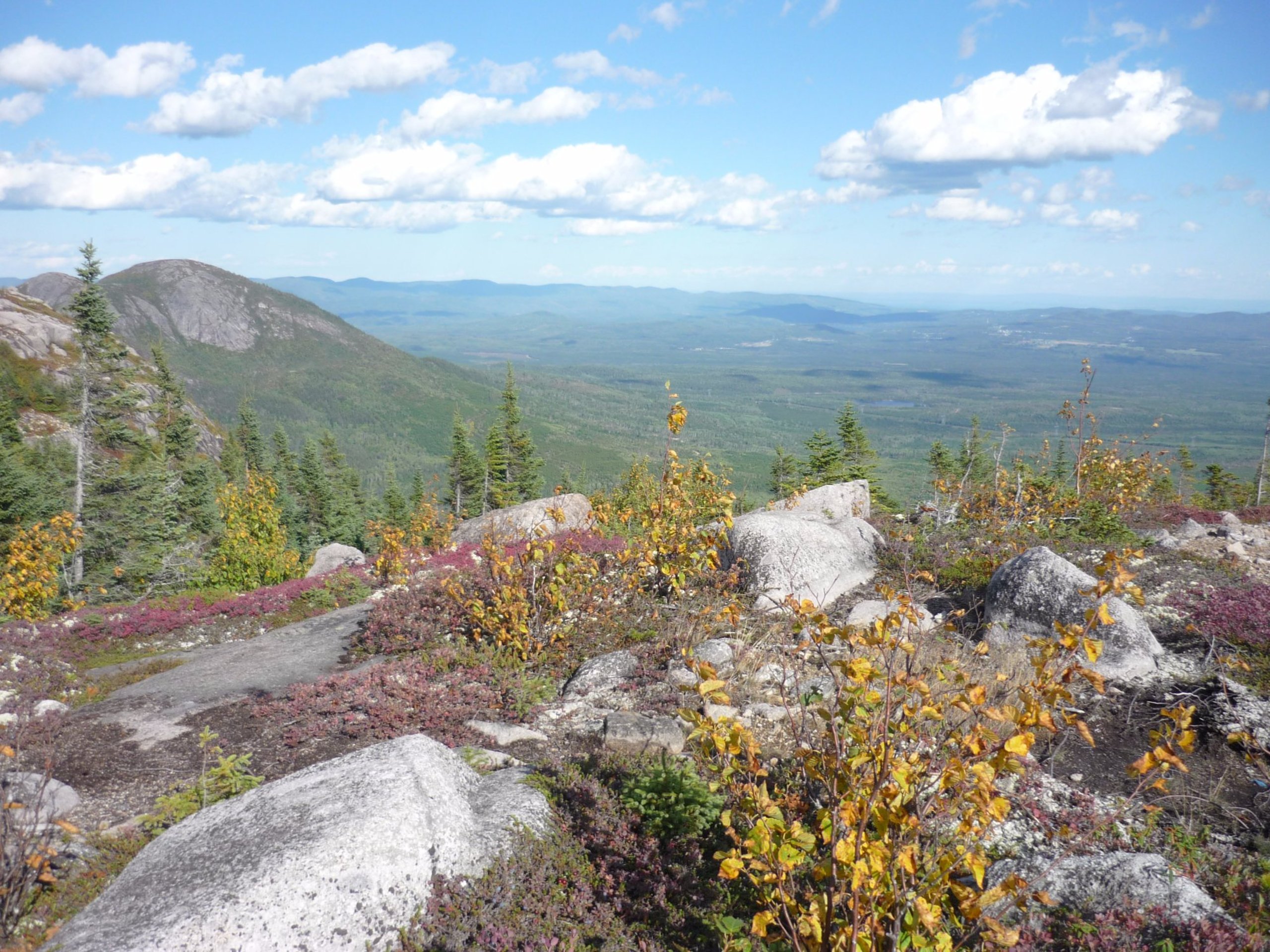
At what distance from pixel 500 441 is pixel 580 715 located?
4385cm

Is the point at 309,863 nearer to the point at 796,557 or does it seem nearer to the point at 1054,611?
the point at 796,557

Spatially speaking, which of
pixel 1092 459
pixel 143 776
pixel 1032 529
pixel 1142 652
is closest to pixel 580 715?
pixel 143 776

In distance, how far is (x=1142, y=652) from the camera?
909cm

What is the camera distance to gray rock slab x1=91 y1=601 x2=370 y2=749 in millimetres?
8914

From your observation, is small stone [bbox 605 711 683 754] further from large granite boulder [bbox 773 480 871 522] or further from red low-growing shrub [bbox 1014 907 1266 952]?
large granite boulder [bbox 773 480 871 522]

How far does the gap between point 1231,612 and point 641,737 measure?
9.32 metres

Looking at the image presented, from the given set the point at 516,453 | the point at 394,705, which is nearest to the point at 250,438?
the point at 516,453

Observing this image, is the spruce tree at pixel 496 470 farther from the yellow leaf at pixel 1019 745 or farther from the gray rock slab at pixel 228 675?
the yellow leaf at pixel 1019 745

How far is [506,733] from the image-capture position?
7629mm

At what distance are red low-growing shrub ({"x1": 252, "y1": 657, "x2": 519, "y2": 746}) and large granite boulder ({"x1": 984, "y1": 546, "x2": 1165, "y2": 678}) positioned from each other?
24.1 feet

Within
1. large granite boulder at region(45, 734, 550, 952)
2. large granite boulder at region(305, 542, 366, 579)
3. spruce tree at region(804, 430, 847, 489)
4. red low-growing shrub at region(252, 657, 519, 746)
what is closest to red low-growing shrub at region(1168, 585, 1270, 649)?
red low-growing shrub at region(252, 657, 519, 746)

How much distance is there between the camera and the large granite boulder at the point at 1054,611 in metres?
9.07

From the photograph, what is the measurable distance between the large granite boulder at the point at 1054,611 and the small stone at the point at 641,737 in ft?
18.3

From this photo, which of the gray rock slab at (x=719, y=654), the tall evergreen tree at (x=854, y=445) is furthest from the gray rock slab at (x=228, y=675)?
the tall evergreen tree at (x=854, y=445)
